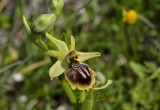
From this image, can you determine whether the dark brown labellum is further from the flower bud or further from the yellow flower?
the yellow flower

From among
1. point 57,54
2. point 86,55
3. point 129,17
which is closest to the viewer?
point 57,54

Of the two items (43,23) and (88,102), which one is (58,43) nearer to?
(43,23)

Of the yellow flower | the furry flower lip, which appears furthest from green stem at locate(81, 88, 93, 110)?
the yellow flower

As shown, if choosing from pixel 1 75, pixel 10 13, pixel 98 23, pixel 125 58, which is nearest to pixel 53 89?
pixel 1 75

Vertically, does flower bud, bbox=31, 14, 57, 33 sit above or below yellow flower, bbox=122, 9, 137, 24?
above

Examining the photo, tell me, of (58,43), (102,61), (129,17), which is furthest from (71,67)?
(102,61)

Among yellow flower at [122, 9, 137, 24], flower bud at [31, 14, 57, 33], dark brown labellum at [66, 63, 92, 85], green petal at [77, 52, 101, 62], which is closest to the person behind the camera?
flower bud at [31, 14, 57, 33]

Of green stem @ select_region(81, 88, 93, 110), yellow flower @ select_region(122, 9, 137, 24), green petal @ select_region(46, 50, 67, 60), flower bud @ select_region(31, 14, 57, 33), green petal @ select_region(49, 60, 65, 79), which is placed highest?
flower bud @ select_region(31, 14, 57, 33)

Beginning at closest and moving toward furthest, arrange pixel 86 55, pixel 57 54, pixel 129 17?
pixel 57 54 < pixel 86 55 < pixel 129 17
